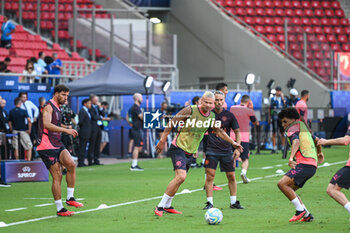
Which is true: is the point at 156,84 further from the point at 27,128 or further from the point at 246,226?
the point at 246,226

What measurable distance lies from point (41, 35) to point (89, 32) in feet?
7.42

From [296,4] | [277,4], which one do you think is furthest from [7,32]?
[296,4]

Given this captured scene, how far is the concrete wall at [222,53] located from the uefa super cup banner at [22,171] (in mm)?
19127

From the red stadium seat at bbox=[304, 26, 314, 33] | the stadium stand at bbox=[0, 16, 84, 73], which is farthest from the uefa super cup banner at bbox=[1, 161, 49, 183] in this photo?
the red stadium seat at bbox=[304, 26, 314, 33]

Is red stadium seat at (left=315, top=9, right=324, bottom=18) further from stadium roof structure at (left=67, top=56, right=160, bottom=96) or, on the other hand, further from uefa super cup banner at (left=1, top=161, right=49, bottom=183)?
uefa super cup banner at (left=1, top=161, right=49, bottom=183)

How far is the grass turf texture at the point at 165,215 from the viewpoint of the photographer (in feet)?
32.2

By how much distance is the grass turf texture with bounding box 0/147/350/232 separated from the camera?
9.80 metres

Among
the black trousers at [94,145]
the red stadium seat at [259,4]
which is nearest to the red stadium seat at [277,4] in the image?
the red stadium seat at [259,4]

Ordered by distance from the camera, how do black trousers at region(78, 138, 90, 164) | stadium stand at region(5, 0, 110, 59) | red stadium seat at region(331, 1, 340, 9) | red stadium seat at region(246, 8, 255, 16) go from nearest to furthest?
black trousers at region(78, 138, 90, 164)
stadium stand at region(5, 0, 110, 59)
red stadium seat at region(246, 8, 255, 16)
red stadium seat at region(331, 1, 340, 9)

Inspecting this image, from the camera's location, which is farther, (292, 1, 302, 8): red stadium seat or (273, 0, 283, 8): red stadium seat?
(292, 1, 302, 8): red stadium seat

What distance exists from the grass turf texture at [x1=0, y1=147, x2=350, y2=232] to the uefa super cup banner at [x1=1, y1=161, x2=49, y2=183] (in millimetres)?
429

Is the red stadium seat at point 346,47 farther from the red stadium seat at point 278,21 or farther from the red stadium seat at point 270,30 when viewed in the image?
the red stadium seat at point 270,30

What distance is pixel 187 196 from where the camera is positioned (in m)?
13.9

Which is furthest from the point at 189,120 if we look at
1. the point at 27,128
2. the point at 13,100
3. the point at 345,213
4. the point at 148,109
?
the point at 148,109
